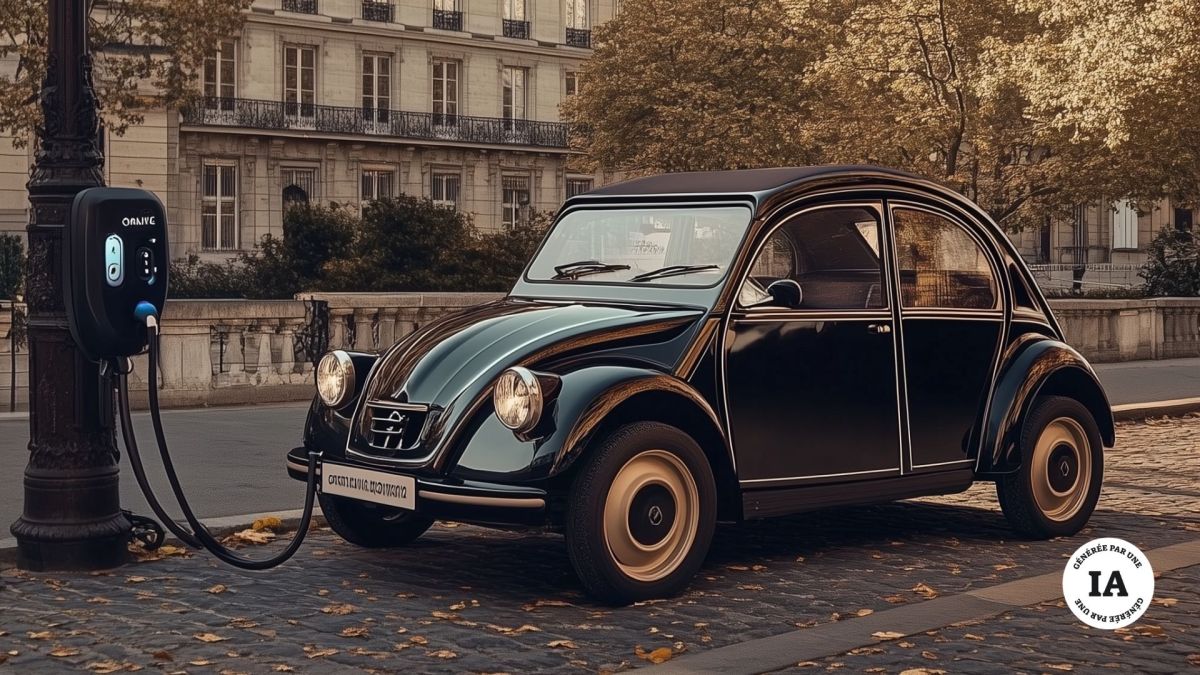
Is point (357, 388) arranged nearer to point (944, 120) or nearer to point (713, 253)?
point (713, 253)

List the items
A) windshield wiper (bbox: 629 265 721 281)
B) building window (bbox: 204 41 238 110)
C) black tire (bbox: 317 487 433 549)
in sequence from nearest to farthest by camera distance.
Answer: windshield wiper (bbox: 629 265 721 281), black tire (bbox: 317 487 433 549), building window (bbox: 204 41 238 110)

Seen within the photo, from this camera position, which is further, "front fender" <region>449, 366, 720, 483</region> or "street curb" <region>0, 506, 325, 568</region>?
"street curb" <region>0, 506, 325, 568</region>

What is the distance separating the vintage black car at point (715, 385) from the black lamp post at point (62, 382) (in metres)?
0.90

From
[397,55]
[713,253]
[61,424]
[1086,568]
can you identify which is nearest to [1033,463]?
[1086,568]

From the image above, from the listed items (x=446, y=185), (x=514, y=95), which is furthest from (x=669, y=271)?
(x=514, y=95)

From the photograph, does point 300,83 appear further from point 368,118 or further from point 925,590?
point 925,590

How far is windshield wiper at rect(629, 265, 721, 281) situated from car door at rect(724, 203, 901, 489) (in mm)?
239

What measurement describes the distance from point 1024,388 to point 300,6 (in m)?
47.3

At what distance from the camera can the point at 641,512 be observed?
6898mm

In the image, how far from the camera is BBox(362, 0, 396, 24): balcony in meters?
54.7

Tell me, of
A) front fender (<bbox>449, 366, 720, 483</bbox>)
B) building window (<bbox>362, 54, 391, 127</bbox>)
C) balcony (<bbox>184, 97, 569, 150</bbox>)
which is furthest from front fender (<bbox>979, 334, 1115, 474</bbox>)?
building window (<bbox>362, 54, 391, 127</bbox>)

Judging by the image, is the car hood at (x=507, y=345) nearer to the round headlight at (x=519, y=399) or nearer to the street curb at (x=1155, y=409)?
the round headlight at (x=519, y=399)

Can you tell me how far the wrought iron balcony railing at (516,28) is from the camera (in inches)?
2317

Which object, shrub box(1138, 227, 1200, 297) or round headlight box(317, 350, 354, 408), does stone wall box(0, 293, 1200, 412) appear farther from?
shrub box(1138, 227, 1200, 297)
